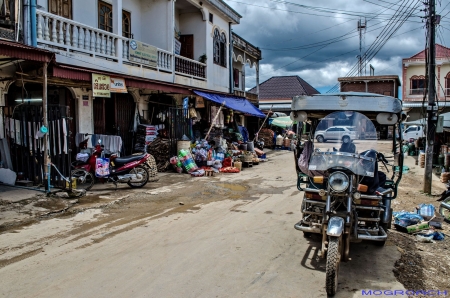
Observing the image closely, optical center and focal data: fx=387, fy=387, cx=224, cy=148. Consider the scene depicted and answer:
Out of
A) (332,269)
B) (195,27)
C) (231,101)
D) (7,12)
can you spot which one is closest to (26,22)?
(7,12)

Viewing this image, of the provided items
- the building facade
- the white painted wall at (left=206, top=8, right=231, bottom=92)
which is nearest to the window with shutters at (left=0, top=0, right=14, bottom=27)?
the white painted wall at (left=206, top=8, right=231, bottom=92)

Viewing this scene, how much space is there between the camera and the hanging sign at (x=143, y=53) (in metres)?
12.8

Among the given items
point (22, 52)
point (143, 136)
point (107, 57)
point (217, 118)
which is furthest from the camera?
point (217, 118)

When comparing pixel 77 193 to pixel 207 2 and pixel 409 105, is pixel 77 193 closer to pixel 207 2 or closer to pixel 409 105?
pixel 207 2

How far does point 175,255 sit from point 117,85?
6.95 m

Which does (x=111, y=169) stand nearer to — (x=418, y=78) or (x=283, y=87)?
(x=283, y=87)

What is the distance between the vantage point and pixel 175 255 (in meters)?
4.98

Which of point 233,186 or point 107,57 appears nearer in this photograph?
point 233,186

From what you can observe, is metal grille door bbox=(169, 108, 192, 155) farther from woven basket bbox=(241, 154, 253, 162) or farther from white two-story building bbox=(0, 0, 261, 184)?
woven basket bbox=(241, 154, 253, 162)

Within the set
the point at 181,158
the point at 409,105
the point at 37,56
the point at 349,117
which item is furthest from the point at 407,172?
the point at 409,105

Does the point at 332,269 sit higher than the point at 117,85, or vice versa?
the point at 117,85

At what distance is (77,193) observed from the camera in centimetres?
852

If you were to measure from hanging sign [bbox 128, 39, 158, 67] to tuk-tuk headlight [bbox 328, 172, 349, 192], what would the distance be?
994 cm

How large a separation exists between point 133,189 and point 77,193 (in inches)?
72.0
